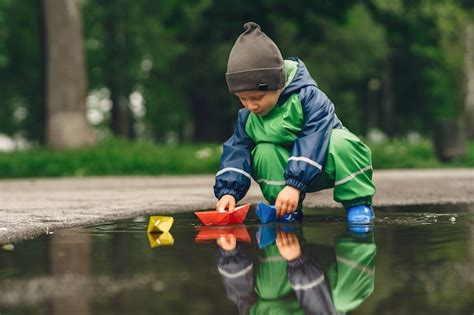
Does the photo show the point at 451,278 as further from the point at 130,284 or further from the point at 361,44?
the point at 361,44

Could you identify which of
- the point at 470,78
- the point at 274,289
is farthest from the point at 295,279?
the point at 470,78

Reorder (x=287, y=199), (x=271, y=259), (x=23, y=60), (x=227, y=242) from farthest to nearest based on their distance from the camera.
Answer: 1. (x=23, y=60)
2. (x=287, y=199)
3. (x=227, y=242)
4. (x=271, y=259)

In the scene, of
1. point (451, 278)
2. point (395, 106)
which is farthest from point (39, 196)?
point (395, 106)

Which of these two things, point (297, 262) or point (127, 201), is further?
point (127, 201)

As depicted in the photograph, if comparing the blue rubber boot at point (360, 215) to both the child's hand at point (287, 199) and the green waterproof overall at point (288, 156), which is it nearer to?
the green waterproof overall at point (288, 156)

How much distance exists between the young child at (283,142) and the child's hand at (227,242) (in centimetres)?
41

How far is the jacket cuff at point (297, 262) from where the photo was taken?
417 cm

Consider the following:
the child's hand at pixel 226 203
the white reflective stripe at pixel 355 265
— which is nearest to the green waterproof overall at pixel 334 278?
the white reflective stripe at pixel 355 265

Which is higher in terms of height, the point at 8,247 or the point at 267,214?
the point at 8,247

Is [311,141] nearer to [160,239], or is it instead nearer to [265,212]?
[265,212]

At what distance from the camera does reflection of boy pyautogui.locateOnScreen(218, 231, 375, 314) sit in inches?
126

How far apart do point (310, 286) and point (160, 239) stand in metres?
1.89

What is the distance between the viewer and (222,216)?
596 centimetres

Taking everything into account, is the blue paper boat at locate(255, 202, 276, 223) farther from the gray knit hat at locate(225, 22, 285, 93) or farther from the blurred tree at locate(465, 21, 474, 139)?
the blurred tree at locate(465, 21, 474, 139)
